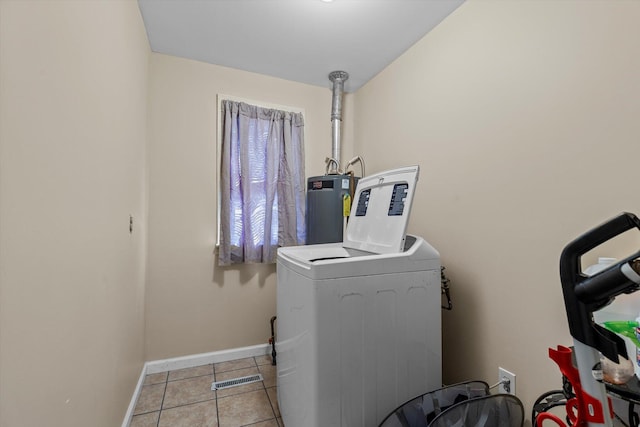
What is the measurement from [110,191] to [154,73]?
1.47 m

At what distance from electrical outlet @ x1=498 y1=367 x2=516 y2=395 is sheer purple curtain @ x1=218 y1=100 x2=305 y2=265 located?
174cm

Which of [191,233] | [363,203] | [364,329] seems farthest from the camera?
[191,233]

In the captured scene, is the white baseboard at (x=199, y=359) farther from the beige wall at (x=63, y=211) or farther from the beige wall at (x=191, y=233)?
the beige wall at (x=63, y=211)

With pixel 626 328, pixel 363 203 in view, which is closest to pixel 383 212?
pixel 363 203

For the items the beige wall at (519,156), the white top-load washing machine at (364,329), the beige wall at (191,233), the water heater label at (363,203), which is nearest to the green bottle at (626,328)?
the beige wall at (519,156)

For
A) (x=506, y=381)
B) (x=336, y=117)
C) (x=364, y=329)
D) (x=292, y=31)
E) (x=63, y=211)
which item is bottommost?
(x=506, y=381)

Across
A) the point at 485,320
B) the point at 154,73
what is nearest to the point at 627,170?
the point at 485,320

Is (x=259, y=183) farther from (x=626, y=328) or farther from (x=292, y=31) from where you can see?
(x=626, y=328)

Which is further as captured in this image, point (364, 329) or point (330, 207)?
point (330, 207)

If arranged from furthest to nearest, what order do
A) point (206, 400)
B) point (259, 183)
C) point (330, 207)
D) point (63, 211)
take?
1. point (259, 183)
2. point (330, 207)
3. point (206, 400)
4. point (63, 211)

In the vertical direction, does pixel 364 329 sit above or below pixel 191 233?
below

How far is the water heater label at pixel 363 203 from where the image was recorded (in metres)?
1.78

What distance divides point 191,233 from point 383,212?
5.46 ft

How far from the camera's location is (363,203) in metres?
1.82
